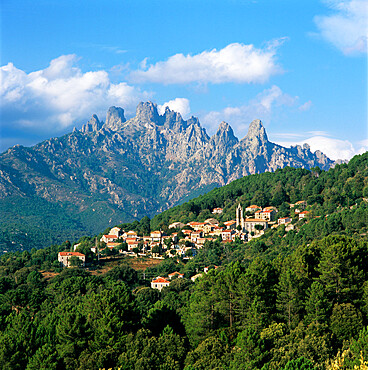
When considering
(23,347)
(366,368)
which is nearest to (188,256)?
(23,347)

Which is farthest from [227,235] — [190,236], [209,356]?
[209,356]

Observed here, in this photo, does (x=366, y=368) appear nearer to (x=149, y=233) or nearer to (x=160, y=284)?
(x=160, y=284)

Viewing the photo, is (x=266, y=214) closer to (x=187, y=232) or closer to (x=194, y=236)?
(x=194, y=236)

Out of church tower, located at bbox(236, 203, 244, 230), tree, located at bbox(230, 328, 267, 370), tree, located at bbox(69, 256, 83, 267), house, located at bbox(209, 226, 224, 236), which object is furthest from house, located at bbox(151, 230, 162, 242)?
tree, located at bbox(230, 328, 267, 370)

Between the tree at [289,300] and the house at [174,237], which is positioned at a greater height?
the house at [174,237]

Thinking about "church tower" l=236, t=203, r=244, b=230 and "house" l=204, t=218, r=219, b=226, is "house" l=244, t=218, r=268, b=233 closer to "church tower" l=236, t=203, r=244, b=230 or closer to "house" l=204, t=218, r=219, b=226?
"church tower" l=236, t=203, r=244, b=230

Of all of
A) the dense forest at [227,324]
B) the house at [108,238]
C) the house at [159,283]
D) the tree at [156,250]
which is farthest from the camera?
the house at [108,238]

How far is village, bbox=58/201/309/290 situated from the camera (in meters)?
116

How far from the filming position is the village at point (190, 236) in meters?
116

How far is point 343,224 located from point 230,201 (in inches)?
2259

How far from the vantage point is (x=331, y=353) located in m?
37.8

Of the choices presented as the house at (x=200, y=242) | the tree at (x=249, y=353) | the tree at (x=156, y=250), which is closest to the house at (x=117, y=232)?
the tree at (x=156, y=250)

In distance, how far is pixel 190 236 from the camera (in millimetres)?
123750

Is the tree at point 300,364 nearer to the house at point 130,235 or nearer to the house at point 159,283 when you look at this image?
the house at point 159,283
